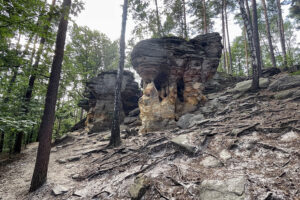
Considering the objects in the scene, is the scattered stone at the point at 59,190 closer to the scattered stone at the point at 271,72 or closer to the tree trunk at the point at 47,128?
the tree trunk at the point at 47,128

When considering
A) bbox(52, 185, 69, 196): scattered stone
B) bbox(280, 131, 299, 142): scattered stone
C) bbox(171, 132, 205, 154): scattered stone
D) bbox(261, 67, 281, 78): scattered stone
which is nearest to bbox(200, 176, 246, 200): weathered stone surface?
bbox(171, 132, 205, 154): scattered stone

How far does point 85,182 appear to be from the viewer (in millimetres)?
5129

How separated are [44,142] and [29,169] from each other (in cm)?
397

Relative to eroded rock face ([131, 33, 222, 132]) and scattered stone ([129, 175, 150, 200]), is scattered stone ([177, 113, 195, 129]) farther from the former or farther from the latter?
scattered stone ([129, 175, 150, 200])

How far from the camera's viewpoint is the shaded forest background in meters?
5.24

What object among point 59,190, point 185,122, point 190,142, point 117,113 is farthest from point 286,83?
point 59,190

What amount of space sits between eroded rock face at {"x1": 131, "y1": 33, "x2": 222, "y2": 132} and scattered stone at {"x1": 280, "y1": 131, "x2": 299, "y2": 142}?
249 inches

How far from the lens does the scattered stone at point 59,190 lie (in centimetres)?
463

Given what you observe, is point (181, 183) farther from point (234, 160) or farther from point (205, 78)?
point (205, 78)

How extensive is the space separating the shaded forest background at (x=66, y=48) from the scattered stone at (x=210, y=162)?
628cm

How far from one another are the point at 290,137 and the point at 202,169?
118 inches

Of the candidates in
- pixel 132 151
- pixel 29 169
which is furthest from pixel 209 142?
pixel 29 169

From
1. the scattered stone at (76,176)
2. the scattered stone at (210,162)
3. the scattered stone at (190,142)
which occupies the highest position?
the scattered stone at (190,142)

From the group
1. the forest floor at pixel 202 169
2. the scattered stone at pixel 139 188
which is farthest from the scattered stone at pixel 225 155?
the scattered stone at pixel 139 188
